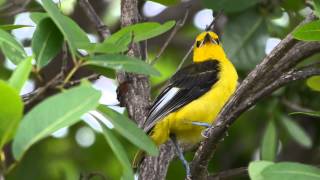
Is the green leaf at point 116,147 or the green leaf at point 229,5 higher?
the green leaf at point 116,147

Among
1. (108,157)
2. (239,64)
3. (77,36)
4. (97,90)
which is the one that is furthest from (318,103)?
(97,90)

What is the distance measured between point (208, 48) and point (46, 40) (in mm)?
2798

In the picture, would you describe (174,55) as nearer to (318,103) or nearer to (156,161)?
(318,103)

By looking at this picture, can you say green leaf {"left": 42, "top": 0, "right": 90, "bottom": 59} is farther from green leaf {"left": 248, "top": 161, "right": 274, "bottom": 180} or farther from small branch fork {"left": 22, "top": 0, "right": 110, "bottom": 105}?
green leaf {"left": 248, "top": 161, "right": 274, "bottom": 180}

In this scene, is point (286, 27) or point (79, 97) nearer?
point (79, 97)

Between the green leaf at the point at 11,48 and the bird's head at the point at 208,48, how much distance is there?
265 centimetres

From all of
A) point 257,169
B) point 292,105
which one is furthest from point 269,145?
point 257,169

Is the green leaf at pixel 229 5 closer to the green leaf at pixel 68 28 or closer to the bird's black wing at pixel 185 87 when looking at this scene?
the bird's black wing at pixel 185 87

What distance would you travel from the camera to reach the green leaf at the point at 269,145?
4344 millimetres

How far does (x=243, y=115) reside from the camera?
18.2 ft

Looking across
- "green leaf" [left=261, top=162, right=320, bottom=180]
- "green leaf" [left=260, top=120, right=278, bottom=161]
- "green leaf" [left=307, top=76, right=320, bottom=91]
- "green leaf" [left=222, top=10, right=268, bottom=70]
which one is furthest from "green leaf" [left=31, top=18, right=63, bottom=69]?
"green leaf" [left=222, top=10, right=268, bottom=70]

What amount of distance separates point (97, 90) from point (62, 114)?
13 centimetres

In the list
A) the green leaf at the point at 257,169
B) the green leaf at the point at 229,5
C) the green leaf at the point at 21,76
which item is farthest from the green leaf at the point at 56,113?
the green leaf at the point at 229,5

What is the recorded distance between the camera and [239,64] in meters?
4.98
